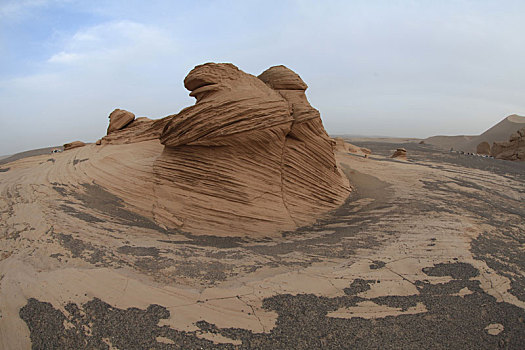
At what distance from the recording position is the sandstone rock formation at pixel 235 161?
5695 millimetres

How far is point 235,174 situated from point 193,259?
8.89ft

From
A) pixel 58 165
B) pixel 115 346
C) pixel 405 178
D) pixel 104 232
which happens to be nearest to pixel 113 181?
pixel 58 165

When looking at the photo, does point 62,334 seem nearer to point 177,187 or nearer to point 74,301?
point 74,301

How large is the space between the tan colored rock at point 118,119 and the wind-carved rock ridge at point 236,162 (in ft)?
17.5

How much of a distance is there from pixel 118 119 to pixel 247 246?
905cm

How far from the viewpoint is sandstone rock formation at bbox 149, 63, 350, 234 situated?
570 cm

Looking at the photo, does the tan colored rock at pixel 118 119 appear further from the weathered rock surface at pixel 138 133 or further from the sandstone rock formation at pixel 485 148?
the sandstone rock formation at pixel 485 148

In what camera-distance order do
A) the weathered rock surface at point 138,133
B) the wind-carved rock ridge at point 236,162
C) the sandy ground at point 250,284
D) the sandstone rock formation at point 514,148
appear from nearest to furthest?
the sandy ground at point 250,284, the wind-carved rock ridge at point 236,162, the weathered rock surface at point 138,133, the sandstone rock formation at point 514,148

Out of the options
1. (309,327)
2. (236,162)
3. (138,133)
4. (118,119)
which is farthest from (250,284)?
(118,119)

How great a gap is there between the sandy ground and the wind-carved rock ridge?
75cm

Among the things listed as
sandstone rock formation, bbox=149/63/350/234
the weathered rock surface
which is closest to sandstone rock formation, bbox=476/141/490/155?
sandstone rock formation, bbox=149/63/350/234

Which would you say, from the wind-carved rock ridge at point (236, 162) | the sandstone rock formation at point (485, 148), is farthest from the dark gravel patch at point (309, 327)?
the sandstone rock formation at point (485, 148)

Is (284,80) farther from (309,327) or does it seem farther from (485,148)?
(485,148)

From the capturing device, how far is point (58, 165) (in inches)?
269
